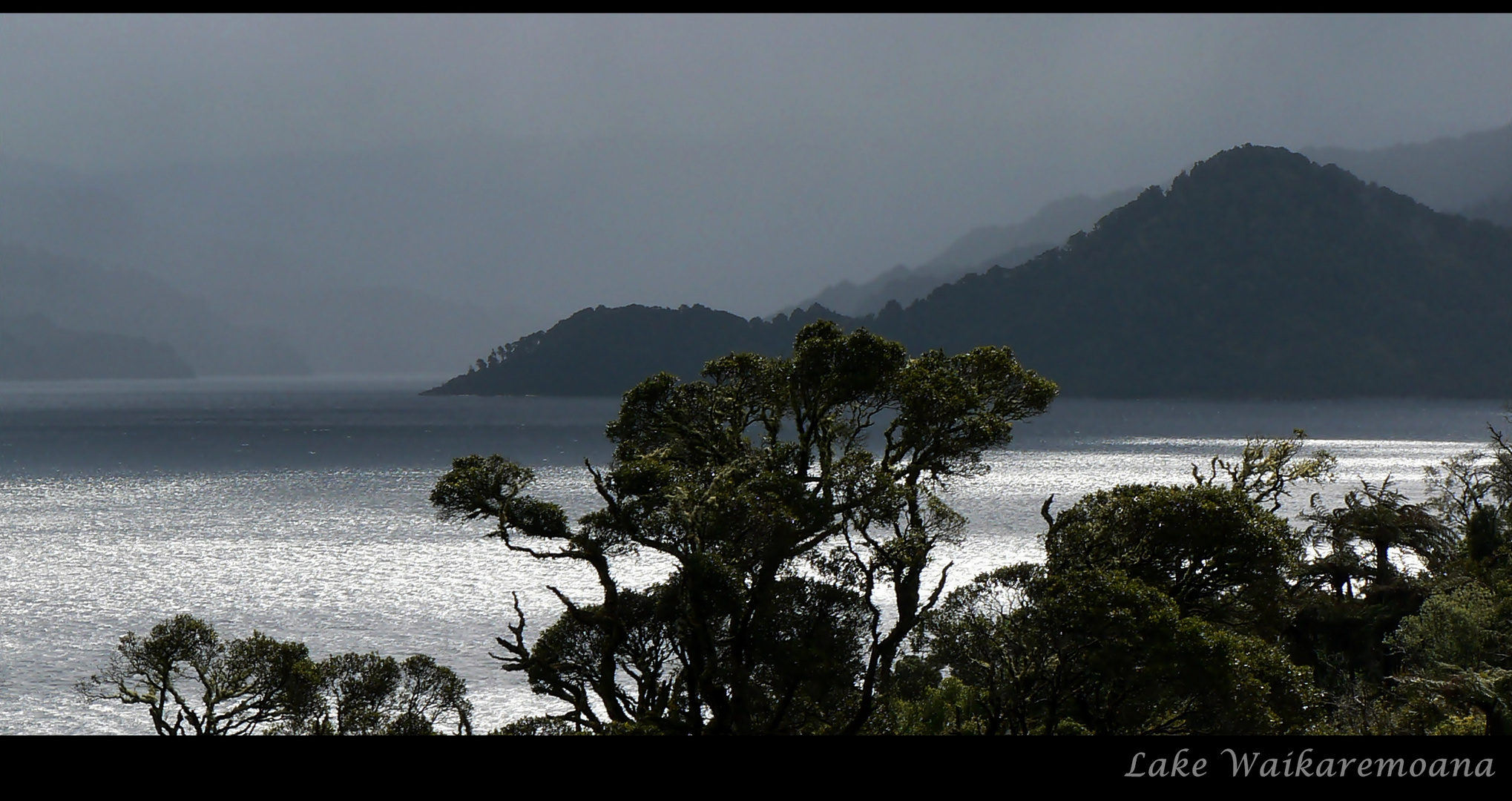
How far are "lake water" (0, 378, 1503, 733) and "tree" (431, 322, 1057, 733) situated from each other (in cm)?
1838

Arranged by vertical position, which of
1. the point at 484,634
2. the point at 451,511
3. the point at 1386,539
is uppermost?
the point at 451,511

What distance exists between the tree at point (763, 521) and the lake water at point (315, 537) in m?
18.4

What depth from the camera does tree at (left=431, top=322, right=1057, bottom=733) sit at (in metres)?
13.3

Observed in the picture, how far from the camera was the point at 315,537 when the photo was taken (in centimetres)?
7075

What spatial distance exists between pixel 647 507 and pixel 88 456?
149798 millimetres

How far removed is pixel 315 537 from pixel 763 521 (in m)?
69.1

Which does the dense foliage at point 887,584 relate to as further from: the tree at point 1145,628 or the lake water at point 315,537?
the lake water at point 315,537

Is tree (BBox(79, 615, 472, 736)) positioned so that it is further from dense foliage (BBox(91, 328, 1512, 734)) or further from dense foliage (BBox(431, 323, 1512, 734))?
dense foliage (BBox(431, 323, 1512, 734))

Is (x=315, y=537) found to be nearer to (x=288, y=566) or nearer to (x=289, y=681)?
(x=288, y=566)

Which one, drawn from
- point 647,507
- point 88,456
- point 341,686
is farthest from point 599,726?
point 88,456

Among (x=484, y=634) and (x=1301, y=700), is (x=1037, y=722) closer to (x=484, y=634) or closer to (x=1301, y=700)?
(x=1301, y=700)

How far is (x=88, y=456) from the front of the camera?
128m

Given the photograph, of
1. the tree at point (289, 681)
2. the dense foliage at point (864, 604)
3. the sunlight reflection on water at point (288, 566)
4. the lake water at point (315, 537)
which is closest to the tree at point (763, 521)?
the dense foliage at point (864, 604)

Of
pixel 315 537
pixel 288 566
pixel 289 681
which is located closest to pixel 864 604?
pixel 289 681
